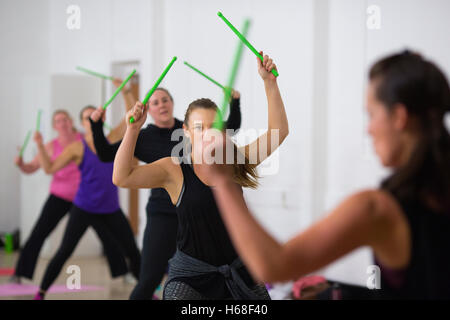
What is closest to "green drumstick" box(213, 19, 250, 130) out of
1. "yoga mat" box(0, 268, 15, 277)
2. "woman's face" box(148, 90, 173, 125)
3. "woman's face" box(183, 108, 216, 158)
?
"woman's face" box(183, 108, 216, 158)

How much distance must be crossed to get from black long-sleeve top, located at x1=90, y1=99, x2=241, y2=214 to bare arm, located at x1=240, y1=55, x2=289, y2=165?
890mm

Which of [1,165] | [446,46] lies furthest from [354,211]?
[1,165]

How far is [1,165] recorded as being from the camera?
691cm

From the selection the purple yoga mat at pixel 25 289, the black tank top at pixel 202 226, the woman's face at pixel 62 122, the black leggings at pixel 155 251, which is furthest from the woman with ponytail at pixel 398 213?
the woman's face at pixel 62 122

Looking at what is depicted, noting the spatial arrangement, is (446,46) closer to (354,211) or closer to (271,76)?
(271,76)

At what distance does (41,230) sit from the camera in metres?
4.36

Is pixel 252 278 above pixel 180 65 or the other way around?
the other way around

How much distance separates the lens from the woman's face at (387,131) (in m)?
1.00

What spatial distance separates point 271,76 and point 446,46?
83.4 inches

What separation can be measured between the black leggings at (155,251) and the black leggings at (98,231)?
3.04ft

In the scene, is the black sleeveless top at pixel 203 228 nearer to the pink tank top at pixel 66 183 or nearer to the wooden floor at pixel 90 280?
the wooden floor at pixel 90 280

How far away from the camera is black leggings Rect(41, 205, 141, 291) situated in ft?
12.8

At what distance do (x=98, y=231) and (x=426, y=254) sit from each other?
331 centimetres
